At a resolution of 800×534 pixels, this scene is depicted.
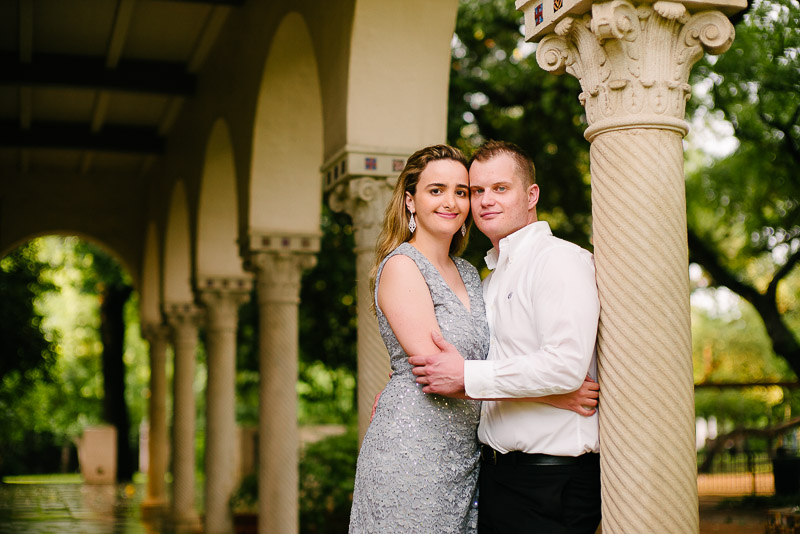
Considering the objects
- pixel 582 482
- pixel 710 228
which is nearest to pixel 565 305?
pixel 582 482

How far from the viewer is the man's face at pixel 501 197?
2953 mm

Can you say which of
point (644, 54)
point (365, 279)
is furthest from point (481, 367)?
point (365, 279)

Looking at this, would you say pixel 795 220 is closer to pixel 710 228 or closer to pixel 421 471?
pixel 710 228

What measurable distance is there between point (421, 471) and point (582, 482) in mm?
520

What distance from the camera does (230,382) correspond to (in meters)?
11.2

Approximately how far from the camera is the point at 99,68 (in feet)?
34.5

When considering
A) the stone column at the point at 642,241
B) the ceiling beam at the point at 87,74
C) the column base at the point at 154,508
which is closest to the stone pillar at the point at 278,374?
the ceiling beam at the point at 87,74

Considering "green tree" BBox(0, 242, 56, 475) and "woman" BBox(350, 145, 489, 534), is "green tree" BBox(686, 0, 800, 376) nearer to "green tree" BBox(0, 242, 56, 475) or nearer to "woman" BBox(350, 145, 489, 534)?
"woman" BBox(350, 145, 489, 534)

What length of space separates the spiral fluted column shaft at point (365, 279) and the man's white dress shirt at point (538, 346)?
104 inches

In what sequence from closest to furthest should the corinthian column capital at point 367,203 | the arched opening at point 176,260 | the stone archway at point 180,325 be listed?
1. the corinthian column capital at point 367,203
2. the stone archway at point 180,325
3. the arched opening at point 176,260

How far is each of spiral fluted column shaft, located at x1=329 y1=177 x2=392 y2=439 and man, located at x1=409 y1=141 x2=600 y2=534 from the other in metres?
2.63

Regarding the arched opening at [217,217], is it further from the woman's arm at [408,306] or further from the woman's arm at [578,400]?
the woman's arm at [578,400]

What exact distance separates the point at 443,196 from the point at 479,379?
681 millimetres

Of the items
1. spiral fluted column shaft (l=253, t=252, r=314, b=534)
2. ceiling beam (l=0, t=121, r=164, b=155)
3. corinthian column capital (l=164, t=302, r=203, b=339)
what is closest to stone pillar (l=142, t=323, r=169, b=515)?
corinthian column capital (l=164, t=302, r=203, b=339)
